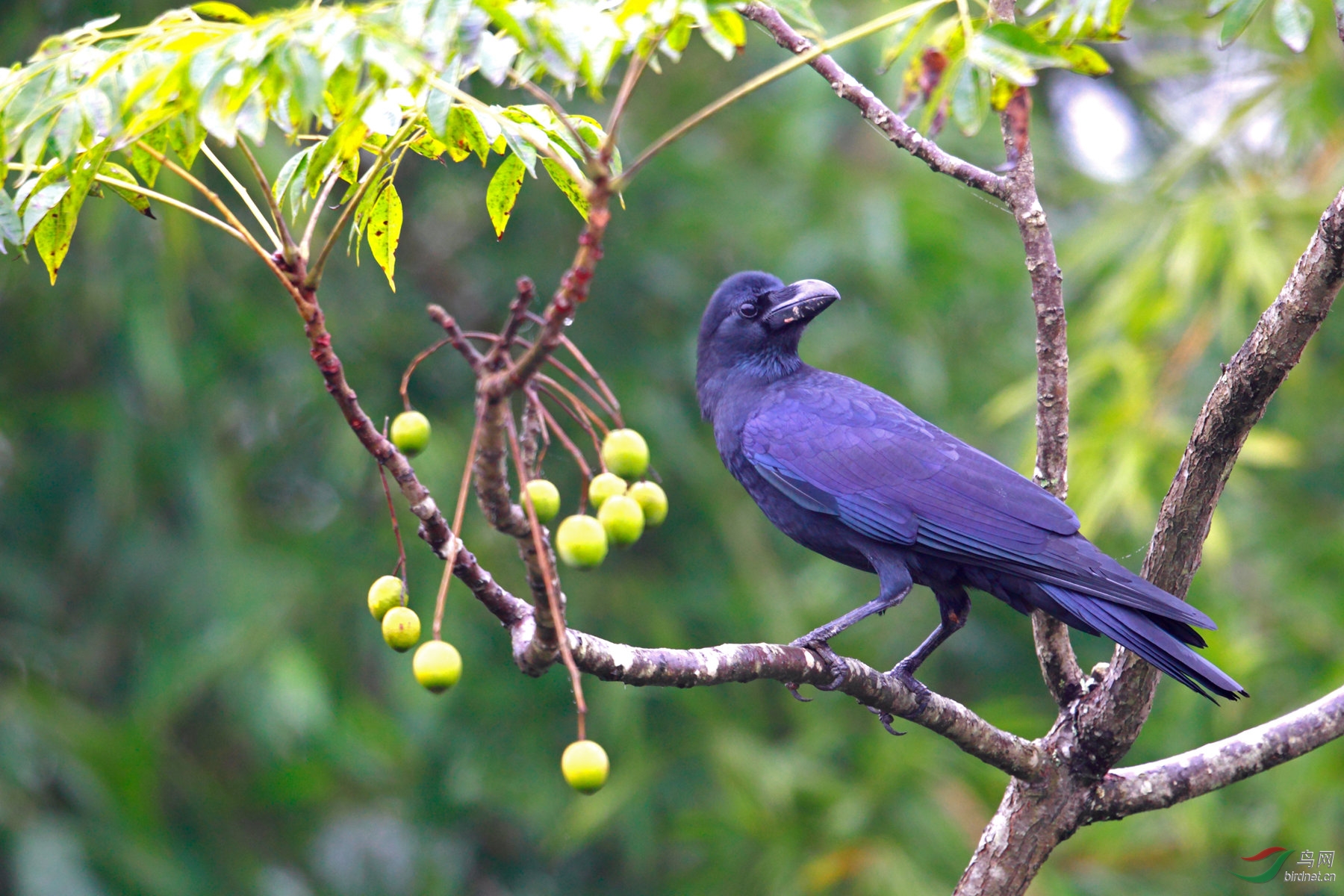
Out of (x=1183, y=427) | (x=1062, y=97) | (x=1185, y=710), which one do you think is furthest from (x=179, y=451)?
(x=1062, y=97)

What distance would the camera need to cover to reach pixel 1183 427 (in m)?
5.46

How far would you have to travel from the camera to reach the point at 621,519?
1819mm

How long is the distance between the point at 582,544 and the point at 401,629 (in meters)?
0.33

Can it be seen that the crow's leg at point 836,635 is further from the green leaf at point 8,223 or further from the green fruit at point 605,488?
the green leaf at point 8,223

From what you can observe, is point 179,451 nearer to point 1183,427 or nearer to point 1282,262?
point 1183,427

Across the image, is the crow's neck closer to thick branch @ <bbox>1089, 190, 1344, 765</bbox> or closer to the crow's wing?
the crow's wing

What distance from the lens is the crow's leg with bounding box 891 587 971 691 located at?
3201 millimetres

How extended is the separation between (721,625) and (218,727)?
2.96 metres

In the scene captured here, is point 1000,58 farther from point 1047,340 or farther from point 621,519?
point 1047,340

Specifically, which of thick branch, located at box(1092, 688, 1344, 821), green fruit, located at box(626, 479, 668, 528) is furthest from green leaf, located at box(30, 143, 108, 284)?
thick branch, located at box(1092, 688, 1344, 821)

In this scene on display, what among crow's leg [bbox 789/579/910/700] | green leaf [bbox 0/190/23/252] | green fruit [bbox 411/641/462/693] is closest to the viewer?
green fruit [bbox 411/641/462/693]

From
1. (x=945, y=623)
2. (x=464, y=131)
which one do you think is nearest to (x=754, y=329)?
(x=945, y=623)

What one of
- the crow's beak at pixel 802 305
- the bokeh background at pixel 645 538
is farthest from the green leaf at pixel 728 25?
the bokeh background at pixel 645 538

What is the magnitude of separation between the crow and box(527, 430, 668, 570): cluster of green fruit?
907 mm
